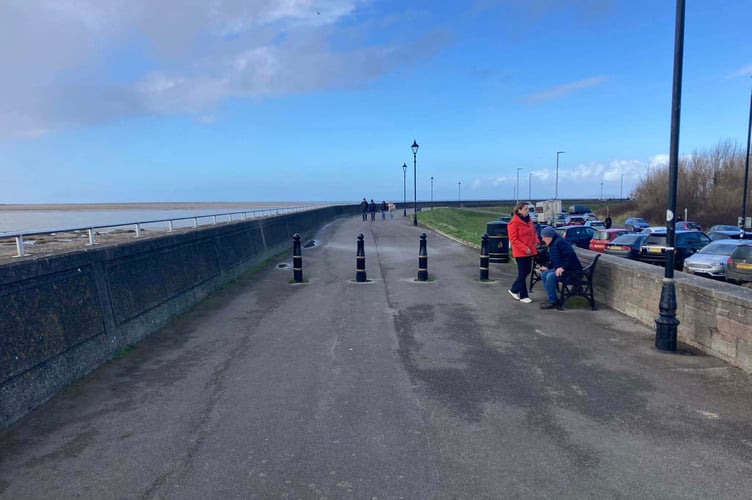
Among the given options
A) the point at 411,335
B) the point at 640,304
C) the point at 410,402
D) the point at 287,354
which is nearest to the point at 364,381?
the point at 410,402

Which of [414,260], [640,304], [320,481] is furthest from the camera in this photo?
[414,260]

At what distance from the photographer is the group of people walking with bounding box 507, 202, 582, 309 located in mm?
9336

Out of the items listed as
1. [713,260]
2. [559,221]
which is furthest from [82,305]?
[559,221]

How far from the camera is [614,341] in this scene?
746 cm

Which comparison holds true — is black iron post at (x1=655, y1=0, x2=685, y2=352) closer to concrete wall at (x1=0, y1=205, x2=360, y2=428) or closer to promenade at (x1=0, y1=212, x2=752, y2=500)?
promenade at (x1=0, y1=212, x2=752, y2=500)

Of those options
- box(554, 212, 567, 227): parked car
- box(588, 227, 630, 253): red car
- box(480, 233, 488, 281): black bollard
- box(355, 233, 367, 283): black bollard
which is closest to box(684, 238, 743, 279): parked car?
box(588, 227, 630, 253): red car

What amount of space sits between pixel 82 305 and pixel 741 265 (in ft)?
51.2

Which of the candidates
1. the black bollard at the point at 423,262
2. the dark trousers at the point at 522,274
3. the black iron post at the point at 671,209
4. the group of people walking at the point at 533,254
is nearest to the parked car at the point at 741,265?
the group of people walking at the point at 533,254

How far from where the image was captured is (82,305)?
6164 mm

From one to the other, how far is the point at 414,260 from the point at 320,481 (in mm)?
13227

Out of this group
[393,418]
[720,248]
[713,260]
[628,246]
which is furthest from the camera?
[628,246]

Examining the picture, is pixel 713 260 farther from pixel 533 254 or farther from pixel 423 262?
pixel 423 262

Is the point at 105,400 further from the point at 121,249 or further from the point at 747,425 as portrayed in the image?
the point at 747,425

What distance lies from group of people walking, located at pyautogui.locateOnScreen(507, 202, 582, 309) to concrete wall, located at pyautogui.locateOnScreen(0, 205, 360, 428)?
6.15m
